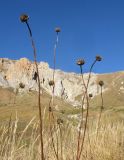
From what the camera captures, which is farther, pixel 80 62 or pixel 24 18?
pixel 80 62

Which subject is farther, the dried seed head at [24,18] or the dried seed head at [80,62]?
the dried seed head at [80,62]

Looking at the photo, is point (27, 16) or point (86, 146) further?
point (86, 146)

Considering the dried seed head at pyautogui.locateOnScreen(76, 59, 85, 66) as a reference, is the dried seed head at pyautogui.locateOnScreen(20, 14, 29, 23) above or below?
above

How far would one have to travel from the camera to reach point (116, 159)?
6.30 metres

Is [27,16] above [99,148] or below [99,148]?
above

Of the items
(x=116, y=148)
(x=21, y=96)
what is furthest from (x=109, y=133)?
(x=21, y=96)

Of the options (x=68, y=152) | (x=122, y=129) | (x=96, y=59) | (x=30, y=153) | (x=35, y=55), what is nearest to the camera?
(x=35, y=55)

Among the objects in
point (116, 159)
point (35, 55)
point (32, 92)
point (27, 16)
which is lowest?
point (116, 159)

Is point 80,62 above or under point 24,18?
under

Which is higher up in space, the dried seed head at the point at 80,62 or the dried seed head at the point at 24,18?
the dried seed head at the point at 24,18

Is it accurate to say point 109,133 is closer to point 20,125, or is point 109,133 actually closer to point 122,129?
point 122,129

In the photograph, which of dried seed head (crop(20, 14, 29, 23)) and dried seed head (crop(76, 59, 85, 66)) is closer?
dried seed head (crop(20, 14, 29, 23))

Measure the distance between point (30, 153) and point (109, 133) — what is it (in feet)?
7.11

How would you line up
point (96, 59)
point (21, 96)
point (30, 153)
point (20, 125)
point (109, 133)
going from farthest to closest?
point (21, 96), point (20, 125), point (109, 133), point (30, 153), point (96, 59)
